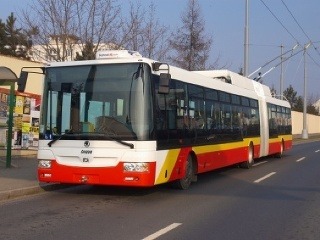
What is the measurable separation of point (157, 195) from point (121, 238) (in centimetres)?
423

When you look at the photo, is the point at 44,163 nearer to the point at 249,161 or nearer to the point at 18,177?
the point at 18,177

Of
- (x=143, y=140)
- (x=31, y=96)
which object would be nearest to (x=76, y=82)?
(x=143, y=140)

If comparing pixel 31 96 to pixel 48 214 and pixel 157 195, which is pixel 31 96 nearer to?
pixel 157 195

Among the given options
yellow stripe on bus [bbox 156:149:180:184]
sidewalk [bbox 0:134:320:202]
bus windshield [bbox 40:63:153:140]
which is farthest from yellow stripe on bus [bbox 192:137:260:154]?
sidewalk [bbox 0:134:320:202]

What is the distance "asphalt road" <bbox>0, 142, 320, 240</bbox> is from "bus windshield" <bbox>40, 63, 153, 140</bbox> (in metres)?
1.43

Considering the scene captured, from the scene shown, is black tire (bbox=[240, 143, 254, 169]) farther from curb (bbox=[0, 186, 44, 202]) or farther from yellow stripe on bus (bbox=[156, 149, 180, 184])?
curb (bbox=[0, 186, 44, 202])

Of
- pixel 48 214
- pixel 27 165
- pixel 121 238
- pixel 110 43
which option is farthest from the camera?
pixel 110 43

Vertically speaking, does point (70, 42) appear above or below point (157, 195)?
above

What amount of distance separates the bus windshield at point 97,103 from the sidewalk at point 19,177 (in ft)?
4.39

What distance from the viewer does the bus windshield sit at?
33.9 ft

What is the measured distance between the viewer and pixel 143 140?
1023 cm

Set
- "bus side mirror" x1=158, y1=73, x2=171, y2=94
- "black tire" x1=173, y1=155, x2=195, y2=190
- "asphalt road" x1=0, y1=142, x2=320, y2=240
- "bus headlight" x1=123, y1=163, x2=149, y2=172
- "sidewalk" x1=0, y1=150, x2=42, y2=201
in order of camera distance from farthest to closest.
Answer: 1. "black tire" x1=173, y1=155, x2=195, y2=190
2. "sidewalk" x1=0, y1=150, x2=42, y2=201
3. "bus side mirror" x1=158, y1=73, x2=171, y2=94
4. "bus headlight" x1=123, y1=163, x2=149, y2=172
5. "asphalt road" x1=0, y1=142, x2=320, y2=240

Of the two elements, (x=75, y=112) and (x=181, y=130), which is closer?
(x=75, y=112)

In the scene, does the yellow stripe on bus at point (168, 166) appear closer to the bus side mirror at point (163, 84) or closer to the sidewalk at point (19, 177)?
the bus side mirror at point (163, 84)
